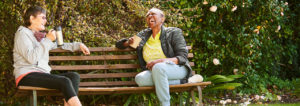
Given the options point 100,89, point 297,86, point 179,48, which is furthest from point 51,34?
point 297,86

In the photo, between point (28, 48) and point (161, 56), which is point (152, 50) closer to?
point (161, 56)

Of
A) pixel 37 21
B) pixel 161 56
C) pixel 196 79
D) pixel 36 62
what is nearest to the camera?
pixel 36 62

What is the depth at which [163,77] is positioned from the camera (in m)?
3.69

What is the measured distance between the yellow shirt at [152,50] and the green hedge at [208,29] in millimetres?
471

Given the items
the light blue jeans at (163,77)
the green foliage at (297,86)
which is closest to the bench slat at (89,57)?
the light blue jeans at (163,77)

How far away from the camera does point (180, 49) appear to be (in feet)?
13.1

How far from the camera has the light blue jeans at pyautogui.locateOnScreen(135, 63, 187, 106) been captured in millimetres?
3641

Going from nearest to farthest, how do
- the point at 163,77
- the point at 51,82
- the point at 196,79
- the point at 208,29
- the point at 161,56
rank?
the point at 51,82, the point at 163,77, the point at 196,79, the point at 161,56, the point at 208,29

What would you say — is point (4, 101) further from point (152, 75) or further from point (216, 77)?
point (216, 77)

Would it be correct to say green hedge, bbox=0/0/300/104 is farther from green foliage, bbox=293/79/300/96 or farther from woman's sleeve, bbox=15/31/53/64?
woman's sleeve, bbox=15/31/53/64

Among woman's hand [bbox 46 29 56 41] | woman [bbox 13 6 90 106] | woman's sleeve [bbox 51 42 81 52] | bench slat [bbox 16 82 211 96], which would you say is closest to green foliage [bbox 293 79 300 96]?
bench slat [bbox 16 82 211 96]

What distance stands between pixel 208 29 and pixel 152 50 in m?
1.72

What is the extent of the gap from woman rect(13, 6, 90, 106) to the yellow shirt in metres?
0.94

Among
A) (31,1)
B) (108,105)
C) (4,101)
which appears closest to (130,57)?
(108,105)
